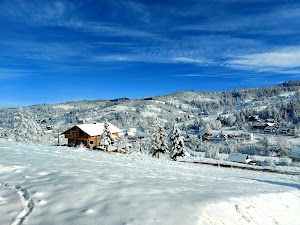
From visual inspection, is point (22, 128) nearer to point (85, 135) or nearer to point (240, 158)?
point (85, 135)

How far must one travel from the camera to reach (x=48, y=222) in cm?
590

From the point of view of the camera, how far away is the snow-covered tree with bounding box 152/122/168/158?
161 feet

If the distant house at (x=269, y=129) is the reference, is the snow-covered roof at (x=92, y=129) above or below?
below

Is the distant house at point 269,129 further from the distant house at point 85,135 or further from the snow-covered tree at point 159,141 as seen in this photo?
the distant house at point 85,135

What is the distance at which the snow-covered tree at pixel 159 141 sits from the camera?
48938 mm

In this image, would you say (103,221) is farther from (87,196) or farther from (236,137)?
(236,137)

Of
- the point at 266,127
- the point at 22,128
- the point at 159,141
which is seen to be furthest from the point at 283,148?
the point at 22,128

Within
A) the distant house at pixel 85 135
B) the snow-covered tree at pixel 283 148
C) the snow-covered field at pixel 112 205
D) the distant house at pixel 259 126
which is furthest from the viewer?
the distant house at pixel 259 126

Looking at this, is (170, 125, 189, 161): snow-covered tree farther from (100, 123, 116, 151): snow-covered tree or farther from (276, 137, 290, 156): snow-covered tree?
(276, 137, 290, 156): snow-covered tree

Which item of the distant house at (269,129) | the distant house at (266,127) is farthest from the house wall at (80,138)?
the distant house at (266,127)

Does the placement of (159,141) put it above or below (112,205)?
above

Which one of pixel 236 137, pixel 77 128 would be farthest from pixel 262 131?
pixel 77 128

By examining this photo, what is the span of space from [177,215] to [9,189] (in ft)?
17.5

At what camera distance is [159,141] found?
49250mm
